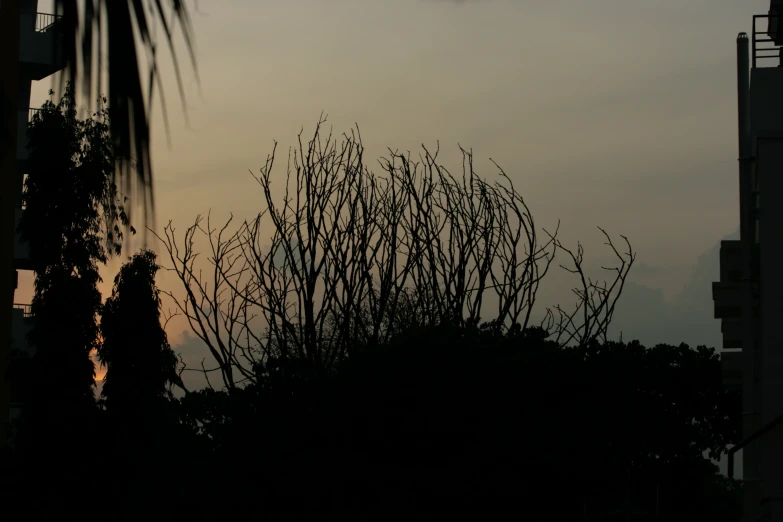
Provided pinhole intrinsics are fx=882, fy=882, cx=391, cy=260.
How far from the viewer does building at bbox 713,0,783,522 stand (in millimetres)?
10008

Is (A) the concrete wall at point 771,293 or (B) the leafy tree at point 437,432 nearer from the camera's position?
(B) the leafy tree at point 437,432

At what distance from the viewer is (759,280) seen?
11688 millimetres

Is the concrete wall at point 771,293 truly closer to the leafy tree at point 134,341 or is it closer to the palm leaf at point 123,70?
the palm leaf at point 123,70

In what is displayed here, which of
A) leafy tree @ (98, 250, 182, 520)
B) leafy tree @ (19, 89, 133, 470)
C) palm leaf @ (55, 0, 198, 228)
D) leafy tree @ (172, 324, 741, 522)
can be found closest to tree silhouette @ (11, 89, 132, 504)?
leafy tree @ (19, 89, 133, 470)

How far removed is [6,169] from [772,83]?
1160 cm

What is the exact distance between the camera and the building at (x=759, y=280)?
32.8 feet

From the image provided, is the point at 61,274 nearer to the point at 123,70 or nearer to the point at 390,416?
the point at 390,416

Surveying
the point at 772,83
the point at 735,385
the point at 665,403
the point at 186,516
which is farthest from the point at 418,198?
the point at 665,403

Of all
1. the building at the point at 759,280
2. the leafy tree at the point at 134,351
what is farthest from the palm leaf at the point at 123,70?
the leafy tree at the point at 134,351

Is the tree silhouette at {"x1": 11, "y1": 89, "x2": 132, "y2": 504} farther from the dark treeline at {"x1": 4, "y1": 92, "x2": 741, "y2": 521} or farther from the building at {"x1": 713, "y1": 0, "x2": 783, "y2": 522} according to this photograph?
the building at {"x1": 713, "y1": 0, "x2": 783, "y2": 522}

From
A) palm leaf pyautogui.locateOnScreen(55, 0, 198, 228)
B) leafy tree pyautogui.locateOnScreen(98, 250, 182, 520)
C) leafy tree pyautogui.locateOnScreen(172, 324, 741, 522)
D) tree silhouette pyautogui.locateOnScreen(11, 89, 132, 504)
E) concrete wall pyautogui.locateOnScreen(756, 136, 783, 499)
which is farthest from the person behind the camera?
leafy tree pyautogui.locateOnScreen(98, 250, 182, 520)

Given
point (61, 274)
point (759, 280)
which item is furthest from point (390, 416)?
point (61, 274)

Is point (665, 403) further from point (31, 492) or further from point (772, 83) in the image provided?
point (31, 492)

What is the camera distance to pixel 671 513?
934 inches
